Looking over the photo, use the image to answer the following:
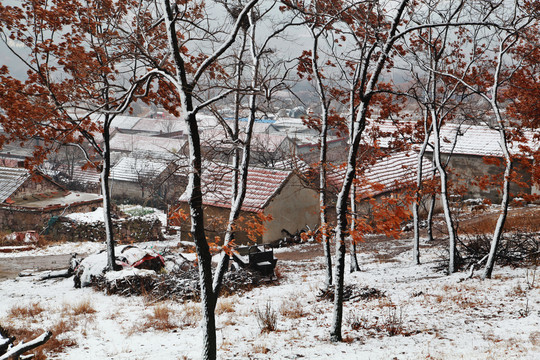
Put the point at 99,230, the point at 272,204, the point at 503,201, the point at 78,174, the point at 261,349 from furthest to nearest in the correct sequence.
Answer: the point at 78,174
the point at 99,230
the point at 272,204
the point at 503,201
the point at 261,349

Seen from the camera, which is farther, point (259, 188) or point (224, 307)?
point (259, 188)

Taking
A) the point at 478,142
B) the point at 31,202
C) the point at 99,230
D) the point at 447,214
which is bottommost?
the point at 99,230

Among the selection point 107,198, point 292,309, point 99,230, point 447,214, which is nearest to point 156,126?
point 99,230

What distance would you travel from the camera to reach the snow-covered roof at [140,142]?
65094 millimetres

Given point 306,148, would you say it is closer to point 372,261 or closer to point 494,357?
point 372,261

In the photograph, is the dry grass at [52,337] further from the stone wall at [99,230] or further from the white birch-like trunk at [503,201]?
the stone wall at [99,230]

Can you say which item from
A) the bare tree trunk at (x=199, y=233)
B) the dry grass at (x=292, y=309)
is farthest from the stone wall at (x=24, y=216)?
the bare tree trunk at (x=199, y=233)

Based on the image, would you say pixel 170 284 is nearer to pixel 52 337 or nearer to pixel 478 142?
pixel 52 337

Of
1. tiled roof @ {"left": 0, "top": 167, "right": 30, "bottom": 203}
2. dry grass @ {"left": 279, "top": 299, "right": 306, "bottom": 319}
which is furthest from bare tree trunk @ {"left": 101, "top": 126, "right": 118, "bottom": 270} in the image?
tiled roof @ {"left": 0, "top": 167, "right": 30, "bottom": 203}

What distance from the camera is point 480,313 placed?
28.9 ft

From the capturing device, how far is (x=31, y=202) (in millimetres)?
31828

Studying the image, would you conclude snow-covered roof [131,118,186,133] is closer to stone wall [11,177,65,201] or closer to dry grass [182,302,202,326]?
stone wall [11,177,65,201]

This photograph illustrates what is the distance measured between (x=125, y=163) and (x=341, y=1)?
145 ft

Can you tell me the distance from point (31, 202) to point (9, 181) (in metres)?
2.17
